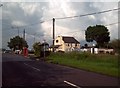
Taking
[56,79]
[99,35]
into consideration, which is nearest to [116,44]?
[56,79]

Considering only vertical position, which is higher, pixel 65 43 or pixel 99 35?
pixel 99 35

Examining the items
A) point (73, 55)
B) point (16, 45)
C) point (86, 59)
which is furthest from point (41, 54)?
point (16, 45)

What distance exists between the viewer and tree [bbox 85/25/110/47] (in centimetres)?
12662

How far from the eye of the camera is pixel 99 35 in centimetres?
12838

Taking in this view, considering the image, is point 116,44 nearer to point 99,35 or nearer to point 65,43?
point 99,35

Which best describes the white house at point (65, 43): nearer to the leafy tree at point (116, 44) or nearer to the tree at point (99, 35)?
the tree at point (99, 35)

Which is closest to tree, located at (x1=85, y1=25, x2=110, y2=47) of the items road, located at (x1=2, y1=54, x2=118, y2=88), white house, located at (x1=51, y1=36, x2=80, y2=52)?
white house, located at (x1=51, y1=36, x2=80, y2=52)

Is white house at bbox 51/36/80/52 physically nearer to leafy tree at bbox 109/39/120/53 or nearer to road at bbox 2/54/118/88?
leafy tree at bbox 109/39/120/53

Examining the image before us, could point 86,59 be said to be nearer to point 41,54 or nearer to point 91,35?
point 41,54

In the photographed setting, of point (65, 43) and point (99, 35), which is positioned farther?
point (65, 43)

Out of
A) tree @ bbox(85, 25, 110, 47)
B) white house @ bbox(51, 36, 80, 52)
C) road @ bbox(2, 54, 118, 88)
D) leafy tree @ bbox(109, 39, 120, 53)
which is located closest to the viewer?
road @ bbox(2, 54, 118, 88)

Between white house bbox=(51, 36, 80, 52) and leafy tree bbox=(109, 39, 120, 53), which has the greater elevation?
white house bbox=(51, 36, 80, 52)

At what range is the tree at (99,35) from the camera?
126625 mm

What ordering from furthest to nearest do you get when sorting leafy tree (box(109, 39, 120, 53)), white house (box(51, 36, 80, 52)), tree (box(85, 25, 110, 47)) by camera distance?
white house (box(51, 36, 80, 52)) → tree (box(85, 25, 110, 47)) → leafy tree (box(109, 39, 120, 53))
